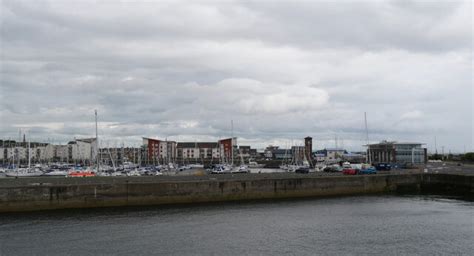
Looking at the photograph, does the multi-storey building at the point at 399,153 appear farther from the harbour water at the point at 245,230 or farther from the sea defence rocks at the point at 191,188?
the harbour water at the point at 245,230

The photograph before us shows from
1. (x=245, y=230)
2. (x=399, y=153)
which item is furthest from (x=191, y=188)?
(x=399, y=153)

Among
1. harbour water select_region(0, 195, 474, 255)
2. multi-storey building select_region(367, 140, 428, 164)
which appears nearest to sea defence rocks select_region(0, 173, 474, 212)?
harbour water select_region(0, 195, 474, 255)

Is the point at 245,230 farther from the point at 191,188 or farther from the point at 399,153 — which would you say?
the point at 399,153

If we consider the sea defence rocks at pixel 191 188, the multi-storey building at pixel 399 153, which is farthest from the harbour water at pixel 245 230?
the multi-storey building at pixel 399 153

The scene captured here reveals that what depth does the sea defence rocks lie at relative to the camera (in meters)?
46.1

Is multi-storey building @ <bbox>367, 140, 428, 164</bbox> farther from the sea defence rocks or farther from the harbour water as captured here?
the harbour water

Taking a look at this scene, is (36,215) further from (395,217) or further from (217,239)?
(395,217)

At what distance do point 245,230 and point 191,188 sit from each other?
16060mm

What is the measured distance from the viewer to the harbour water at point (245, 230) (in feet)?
103

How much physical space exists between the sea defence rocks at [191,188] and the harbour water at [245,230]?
1803 millimetres

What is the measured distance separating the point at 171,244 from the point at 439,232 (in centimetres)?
2029

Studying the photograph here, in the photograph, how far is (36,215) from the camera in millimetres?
43406

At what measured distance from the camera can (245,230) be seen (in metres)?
37.8

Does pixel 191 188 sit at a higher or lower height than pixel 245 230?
higher
